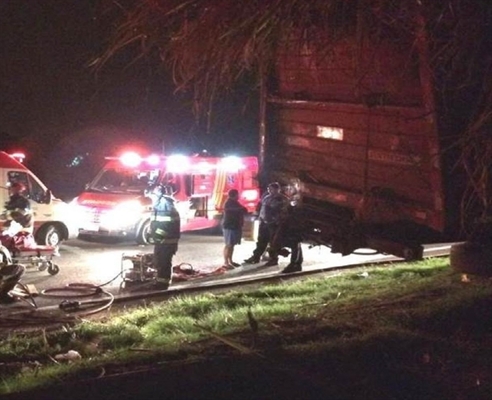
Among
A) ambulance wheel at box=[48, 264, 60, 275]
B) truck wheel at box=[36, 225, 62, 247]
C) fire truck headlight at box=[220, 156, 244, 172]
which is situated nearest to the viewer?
ambulance wheel at box=[48, 264, 60, 275]

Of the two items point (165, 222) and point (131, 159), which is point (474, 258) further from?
point (131, 159)

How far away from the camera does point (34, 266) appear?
45.8 feet

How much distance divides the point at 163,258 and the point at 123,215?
515cm

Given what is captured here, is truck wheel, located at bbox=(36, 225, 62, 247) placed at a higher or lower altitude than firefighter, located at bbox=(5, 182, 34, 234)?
lower

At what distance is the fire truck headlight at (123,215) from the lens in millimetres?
17547

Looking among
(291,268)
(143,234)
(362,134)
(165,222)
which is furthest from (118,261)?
(362,134)

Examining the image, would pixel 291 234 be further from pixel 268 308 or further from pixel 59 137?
pixel 59 137

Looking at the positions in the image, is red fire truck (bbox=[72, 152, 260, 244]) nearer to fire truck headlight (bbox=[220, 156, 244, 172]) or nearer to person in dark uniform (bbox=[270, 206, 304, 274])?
fire truck headlight (bbox=[220, 156, 244, 172])

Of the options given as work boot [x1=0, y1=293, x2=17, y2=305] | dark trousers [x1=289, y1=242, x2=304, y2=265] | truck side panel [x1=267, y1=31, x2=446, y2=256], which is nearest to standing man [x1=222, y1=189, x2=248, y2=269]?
dark trousers [x1=289, y1=242, x2=304, y2=265]

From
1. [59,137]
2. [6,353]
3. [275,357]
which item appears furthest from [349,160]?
[59,137]

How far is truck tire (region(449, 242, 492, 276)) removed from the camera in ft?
25.7

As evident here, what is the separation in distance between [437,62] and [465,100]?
526mm

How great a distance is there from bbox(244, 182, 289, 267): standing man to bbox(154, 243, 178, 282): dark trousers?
164cm

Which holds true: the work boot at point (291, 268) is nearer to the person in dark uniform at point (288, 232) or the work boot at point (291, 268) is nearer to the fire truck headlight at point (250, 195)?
the person in dark uniform at point (288, 232)
